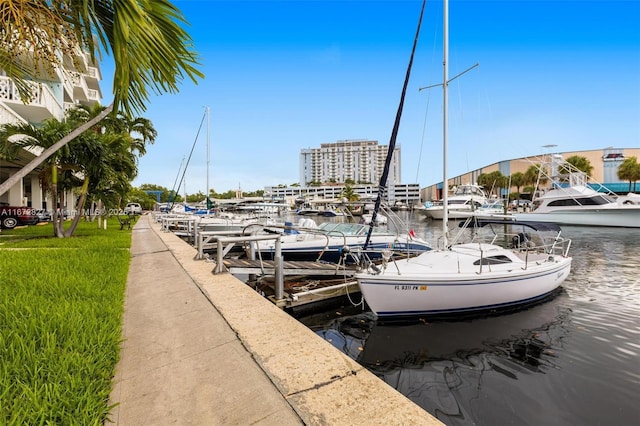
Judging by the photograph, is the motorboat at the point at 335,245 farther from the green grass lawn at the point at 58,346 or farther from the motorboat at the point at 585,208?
the motorboat at the point at 585,208

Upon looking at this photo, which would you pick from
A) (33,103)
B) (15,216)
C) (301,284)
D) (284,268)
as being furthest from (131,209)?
(284,268)

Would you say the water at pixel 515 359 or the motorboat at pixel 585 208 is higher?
the motorboat at pixel 585 208

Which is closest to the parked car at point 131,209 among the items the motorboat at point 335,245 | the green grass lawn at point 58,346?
the motorboat at point 335,245

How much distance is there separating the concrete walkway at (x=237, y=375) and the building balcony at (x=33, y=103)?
1675 centimetres

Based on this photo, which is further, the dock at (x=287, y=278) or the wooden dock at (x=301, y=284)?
the wooden dock at (x=301, y=284)

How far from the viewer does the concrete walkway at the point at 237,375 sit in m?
2.35

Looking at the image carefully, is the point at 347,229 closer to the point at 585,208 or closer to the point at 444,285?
the point at 444,285

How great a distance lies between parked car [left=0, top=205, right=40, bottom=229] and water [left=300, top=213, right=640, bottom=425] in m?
19.6

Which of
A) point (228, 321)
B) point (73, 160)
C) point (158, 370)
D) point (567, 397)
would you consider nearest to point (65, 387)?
point (158, 370)

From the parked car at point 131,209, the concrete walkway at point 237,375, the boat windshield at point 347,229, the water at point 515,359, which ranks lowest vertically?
the water at point 515,359

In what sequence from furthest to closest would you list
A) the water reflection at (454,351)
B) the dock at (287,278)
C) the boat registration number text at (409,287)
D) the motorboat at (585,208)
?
the motorboat at (585,208) < the dock at (287,278) < the boat registration number text at (409,287) < the water reflection at (454,351)

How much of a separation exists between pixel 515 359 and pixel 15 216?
24.4 metres

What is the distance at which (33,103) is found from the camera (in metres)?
17.3

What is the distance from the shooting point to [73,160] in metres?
13.1
